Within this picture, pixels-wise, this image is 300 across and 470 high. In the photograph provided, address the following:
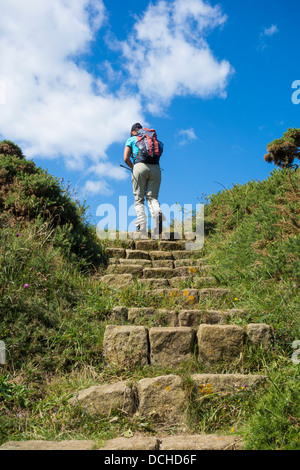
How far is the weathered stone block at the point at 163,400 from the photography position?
3.38 metres

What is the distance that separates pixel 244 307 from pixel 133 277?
2.18 m

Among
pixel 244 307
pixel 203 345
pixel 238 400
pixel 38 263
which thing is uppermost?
pixel 38 263

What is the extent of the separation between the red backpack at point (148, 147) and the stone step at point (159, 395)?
572 cm

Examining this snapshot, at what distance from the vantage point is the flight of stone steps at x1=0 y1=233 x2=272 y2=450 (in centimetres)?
296

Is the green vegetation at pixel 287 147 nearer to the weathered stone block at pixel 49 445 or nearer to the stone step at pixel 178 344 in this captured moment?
the stone step at pixel 178 344

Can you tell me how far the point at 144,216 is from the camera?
8.62 meters

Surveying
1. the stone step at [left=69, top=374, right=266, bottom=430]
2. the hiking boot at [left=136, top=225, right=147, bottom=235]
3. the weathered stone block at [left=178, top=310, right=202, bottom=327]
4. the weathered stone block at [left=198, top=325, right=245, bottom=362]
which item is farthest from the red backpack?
the stone step at [left=69, top=374, right=266, bottom=430]

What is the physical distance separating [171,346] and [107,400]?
884 millimetres

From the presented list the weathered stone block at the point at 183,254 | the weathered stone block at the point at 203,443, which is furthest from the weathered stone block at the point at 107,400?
the weathered stone block at the point at 183,254

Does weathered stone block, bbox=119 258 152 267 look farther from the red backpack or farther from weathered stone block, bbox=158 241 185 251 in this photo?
the red backpack

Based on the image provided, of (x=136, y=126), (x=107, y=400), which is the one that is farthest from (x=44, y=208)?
(x=107, y=400)

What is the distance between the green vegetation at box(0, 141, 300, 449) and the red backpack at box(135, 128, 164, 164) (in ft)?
6.33
